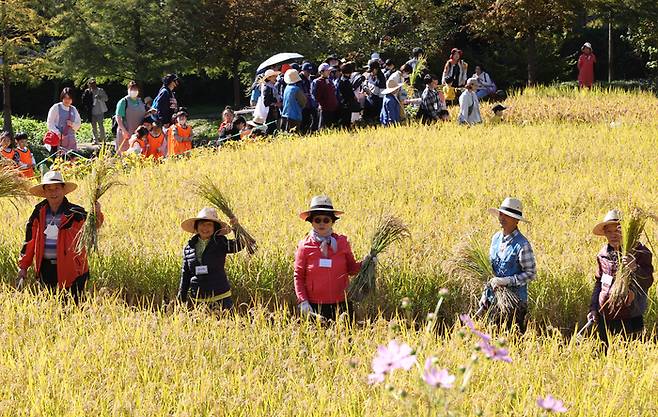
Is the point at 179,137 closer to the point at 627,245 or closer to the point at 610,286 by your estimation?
the point at 610,286

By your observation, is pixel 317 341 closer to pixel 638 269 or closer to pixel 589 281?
pixel 638 269

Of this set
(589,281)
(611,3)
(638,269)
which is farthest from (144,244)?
(611,3)

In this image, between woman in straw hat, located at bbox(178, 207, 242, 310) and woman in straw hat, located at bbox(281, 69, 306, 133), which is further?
woman in straw hat, located at bbox(281, 69, 306, 133)

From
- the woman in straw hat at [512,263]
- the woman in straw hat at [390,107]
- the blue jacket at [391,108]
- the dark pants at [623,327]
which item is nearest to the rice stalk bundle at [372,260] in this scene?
the woman in straw hat at [512,263]

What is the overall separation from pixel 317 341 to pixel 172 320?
2.94ft

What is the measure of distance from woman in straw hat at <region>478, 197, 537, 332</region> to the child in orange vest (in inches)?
299

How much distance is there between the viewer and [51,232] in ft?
21.5

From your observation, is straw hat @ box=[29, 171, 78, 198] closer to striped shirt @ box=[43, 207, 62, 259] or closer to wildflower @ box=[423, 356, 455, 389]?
striped shirt @ box=[43, 207, 62, 259]

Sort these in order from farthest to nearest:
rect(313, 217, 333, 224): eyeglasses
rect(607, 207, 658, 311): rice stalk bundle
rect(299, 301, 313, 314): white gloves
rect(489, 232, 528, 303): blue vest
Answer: rect(313, 217, 333, 224): eyeglasses < rect(299, 301, 313, 314): white gloves < rect(489, 232, 528, 303): blue vest < rect(607, 207, 658, 311): rice stalk bundle

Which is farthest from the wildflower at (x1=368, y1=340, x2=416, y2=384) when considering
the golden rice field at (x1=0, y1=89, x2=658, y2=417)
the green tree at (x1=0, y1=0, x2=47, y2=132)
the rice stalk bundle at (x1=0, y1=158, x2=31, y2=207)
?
the green tree at (x1=0, y1=0, x2=47, y2=132)

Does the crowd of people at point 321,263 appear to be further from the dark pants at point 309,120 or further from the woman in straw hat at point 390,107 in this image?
the woman in straw hat at point 390,107

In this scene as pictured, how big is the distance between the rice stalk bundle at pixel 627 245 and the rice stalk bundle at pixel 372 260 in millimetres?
1460

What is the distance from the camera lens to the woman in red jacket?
5922 millimetres

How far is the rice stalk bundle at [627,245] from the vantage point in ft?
17.4
